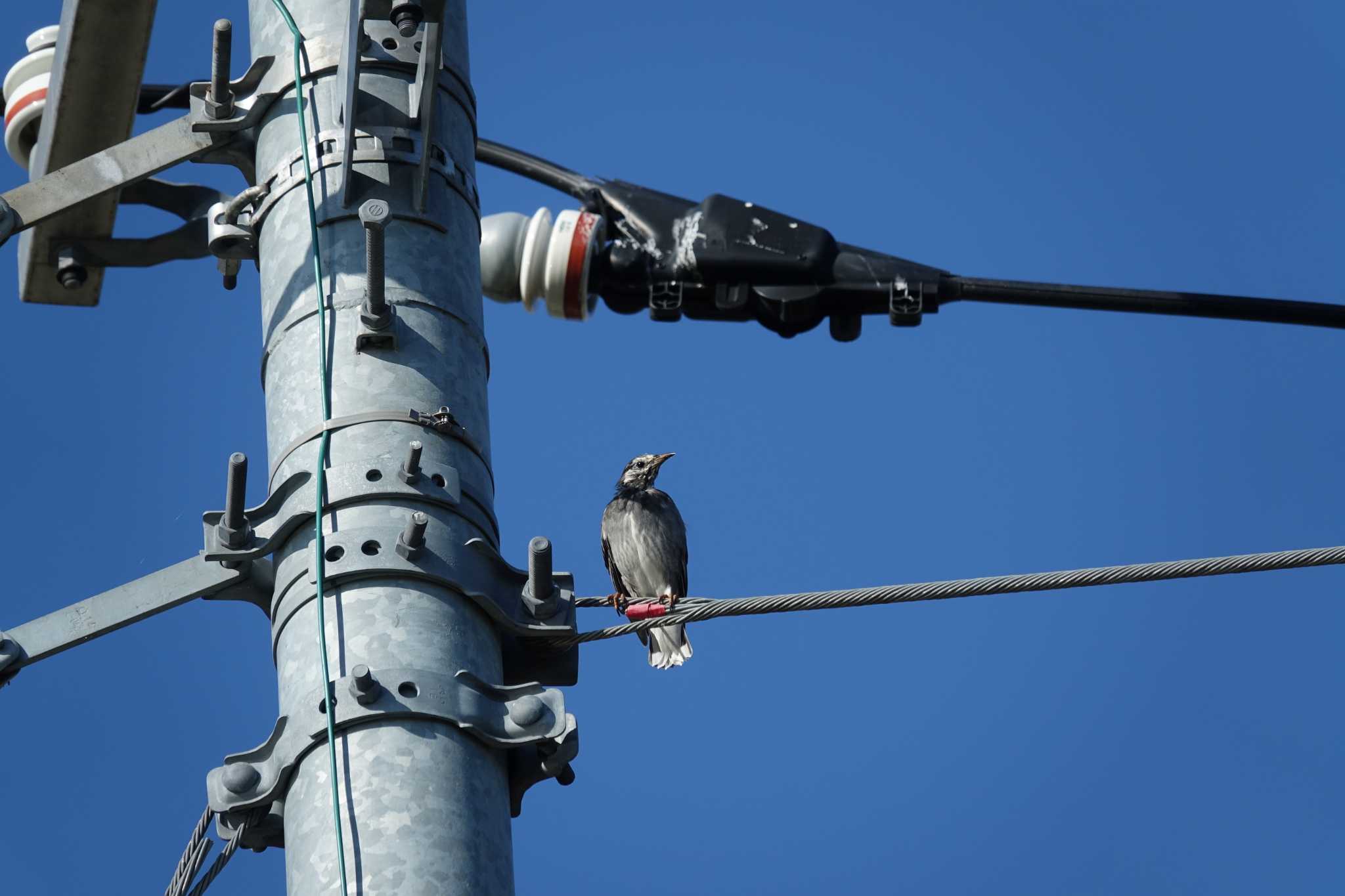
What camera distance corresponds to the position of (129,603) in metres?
3.93

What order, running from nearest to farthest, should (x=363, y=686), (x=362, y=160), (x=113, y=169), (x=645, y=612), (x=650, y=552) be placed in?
(x=363, y=686) → (x=362, y=160) → (x=113, y=169) → (x=645, y=612) → (x=650, y=552)

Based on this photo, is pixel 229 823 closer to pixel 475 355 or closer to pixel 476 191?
pixel 475 355

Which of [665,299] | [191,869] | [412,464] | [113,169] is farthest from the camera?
[665,299]

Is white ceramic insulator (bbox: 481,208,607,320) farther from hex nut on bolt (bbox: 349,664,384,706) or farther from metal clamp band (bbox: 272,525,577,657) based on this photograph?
hex nut on bolt (bbox: 349,664,384,706)

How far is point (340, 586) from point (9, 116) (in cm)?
255

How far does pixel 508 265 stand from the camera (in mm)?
5105

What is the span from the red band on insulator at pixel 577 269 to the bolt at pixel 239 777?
6.72ft

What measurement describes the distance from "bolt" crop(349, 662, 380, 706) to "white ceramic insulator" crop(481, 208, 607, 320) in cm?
Result: 179

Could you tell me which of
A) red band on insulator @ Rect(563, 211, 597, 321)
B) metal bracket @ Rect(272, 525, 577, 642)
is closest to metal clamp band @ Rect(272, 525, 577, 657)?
metal bracket @ Rect(272, 525, 577, 642)

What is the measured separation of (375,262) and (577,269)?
134 cm

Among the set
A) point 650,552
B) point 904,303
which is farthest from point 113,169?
point 650,552

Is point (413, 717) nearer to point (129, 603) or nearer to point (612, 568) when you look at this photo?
point (129, 603)

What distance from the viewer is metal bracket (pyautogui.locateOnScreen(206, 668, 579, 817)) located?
11.2 feet

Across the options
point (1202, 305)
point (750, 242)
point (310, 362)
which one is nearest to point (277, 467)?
point (310, 362)
